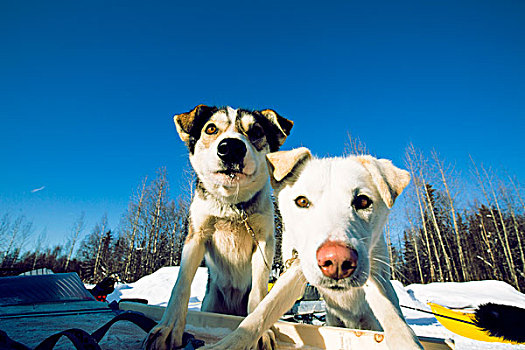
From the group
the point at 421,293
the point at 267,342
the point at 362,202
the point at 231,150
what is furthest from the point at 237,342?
the point at 421,293

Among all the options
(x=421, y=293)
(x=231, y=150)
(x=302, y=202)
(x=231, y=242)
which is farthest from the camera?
(x=421, y=293)

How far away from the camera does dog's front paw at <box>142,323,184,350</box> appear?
150 cm

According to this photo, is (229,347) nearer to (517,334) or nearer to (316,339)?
(316,339)

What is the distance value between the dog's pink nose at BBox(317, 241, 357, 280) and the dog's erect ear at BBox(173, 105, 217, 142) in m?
2.06

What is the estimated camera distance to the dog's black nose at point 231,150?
7.56 feet

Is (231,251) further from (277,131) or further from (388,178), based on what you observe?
(388,178)

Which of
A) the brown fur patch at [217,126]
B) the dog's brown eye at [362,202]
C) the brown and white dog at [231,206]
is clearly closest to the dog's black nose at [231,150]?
the brown and white dog at [231,206]

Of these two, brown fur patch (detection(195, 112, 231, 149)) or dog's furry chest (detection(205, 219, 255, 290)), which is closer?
dog's furry chest (detection(205, 219, 255, 290))

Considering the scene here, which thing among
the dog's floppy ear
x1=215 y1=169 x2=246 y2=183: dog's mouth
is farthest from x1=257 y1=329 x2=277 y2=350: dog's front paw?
x1=215 y1=169 x2=246 y2=183: dog's mouth

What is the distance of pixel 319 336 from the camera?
1.49 meters

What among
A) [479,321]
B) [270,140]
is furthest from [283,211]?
[479,321]

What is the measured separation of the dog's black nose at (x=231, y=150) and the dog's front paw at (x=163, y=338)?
135 cm

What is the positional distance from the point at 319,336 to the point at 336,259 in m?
0.57

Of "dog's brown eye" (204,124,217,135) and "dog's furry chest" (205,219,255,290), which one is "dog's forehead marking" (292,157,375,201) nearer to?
"dog's furry chest" (205,219,255,290)
